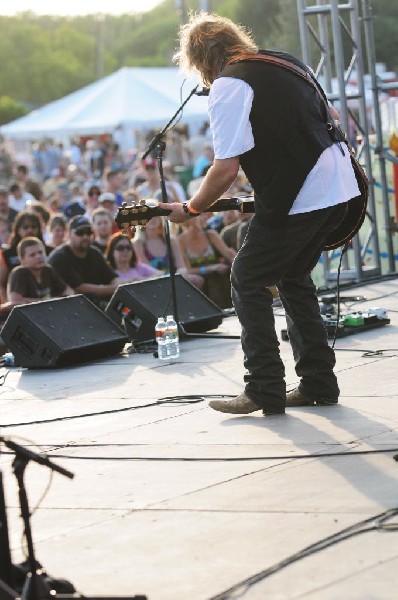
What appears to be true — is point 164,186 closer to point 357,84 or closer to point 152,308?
point 152,308

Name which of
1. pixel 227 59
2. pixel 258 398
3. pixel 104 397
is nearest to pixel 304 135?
pixel 227 59

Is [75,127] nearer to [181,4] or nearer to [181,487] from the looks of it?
[181,4]

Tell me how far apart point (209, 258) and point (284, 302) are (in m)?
6.27

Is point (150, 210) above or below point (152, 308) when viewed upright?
above

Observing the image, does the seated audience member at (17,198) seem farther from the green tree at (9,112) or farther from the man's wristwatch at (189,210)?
the green tree at (9,112)

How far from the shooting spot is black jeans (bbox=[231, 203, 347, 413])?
577 cm

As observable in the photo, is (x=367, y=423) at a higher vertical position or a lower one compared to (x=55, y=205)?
higher

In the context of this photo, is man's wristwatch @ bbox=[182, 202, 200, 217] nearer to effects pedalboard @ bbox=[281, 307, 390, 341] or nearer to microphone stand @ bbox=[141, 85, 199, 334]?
microphone stand @ bbox=[141, 85, 199, 334]

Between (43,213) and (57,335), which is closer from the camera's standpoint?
(57,335)

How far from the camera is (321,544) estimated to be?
3.89m

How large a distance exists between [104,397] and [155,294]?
2.29 meters

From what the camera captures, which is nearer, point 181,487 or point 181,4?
point 181,487

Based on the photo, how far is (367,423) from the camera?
5.63m

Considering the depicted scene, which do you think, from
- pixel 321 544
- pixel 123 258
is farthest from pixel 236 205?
pixel 123 258
